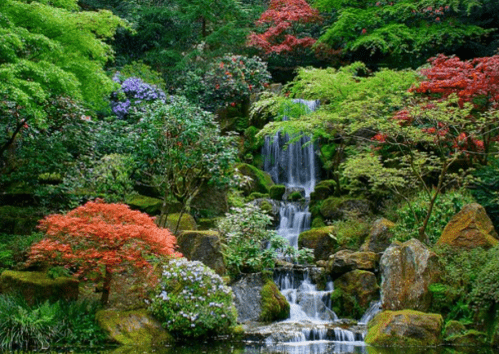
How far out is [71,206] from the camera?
12.2 metres

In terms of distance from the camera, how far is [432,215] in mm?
13156

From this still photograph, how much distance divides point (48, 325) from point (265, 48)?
1754cm

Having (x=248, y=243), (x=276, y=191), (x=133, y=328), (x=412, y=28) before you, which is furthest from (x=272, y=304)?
(x=412, y=28)

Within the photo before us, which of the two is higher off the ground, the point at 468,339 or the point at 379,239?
the point at 379,239

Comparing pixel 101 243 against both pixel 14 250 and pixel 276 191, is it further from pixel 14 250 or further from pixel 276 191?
pixel 276 191

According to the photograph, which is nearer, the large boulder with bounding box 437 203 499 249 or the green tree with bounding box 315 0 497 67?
the large boulder with bounding box 437 203 499 249

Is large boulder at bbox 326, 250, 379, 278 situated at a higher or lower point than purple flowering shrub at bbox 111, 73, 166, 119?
lower

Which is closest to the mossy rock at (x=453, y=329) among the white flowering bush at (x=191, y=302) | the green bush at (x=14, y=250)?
the white flowering bush at (x=191, y=302)

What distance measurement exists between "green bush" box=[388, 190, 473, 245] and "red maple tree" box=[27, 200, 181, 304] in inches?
242

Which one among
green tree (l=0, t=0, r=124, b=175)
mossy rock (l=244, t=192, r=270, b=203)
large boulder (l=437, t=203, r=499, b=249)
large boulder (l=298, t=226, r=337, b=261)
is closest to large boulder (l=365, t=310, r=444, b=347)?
large boulder (l=437, t=203, r=499, b=249)

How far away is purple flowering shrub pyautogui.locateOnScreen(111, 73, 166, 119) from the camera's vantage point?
63.0 ft

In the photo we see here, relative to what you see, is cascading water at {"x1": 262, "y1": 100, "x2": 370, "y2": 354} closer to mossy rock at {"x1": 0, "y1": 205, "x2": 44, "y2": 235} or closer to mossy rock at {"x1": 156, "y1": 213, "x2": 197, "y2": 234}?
mossy rock at {"x1": 156, "y1": 213, "x2": 197, "y2": 234}

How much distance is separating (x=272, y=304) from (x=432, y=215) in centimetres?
475

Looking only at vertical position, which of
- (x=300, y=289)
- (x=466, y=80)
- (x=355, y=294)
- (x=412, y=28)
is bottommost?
(x=355, y=294)
